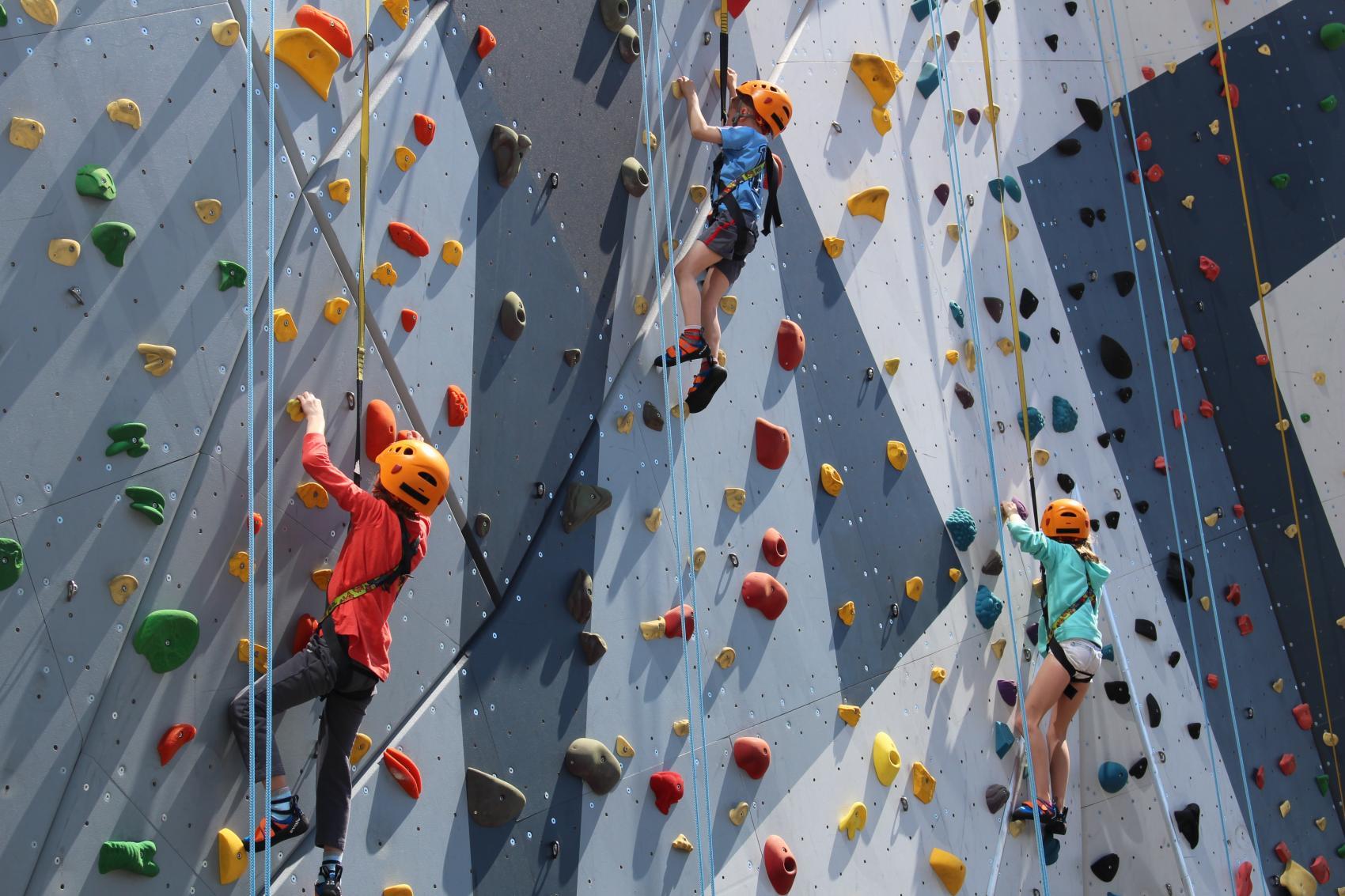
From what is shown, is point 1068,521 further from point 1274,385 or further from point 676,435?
point 1274,385

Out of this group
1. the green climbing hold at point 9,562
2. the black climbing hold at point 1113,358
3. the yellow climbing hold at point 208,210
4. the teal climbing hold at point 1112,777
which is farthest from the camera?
the black climbing hold at point 1113,358

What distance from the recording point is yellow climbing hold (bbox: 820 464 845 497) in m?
4.49

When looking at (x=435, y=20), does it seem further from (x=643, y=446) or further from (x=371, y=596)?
(x=371, y=596)

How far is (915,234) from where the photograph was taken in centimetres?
493

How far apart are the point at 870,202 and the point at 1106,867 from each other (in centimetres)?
217

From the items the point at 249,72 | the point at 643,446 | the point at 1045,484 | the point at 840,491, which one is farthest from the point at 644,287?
the point at 1045,484

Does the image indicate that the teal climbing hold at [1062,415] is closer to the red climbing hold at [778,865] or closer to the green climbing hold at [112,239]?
the red climbing hold at [778,865]

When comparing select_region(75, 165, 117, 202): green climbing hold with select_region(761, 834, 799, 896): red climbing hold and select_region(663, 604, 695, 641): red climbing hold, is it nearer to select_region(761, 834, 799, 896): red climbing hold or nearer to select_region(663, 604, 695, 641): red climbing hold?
select_region(663, 604, 695, 641): red climbing hold

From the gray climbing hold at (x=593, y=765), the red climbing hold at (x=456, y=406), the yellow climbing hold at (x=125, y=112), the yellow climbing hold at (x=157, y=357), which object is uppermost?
the yellow climbing hold at (x=125, y=112)

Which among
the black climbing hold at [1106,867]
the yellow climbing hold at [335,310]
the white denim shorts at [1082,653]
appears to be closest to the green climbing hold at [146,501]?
the yellow climbing hold at [335,310]

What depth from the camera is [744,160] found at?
4.15m

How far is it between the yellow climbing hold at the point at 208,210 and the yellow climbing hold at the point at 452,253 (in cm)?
58

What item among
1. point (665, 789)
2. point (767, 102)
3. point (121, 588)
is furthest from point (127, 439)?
point (767, 102)

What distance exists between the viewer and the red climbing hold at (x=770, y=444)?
436 centimetres
